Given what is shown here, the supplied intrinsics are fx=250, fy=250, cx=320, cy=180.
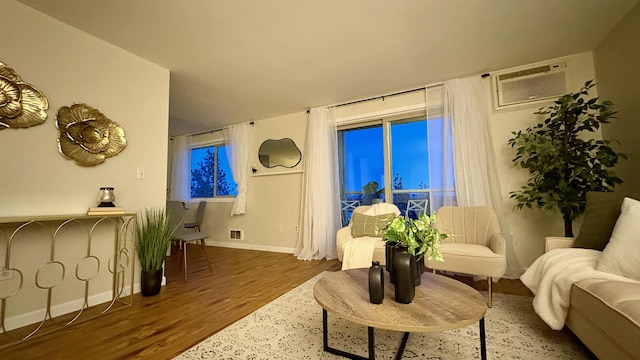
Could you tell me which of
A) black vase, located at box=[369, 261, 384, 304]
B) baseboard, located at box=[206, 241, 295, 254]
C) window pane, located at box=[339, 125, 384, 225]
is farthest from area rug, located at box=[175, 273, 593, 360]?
baseboard, located at box=[206, 241, 295, 254]

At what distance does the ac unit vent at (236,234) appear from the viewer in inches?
184

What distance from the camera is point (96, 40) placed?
7.46 feet

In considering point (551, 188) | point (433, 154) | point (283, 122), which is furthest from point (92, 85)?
point (551, 188)

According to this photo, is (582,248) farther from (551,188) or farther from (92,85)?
(92,85)

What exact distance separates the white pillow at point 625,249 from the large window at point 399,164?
1626 millimetres

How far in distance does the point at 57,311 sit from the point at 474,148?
422cm

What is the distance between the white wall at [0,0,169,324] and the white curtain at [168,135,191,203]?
9.05 feet

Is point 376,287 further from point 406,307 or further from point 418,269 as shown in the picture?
point 418,269

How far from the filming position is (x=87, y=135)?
217cm

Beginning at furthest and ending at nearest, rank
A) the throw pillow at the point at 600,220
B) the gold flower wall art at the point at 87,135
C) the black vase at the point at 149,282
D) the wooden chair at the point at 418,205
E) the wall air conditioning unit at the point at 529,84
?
the wooden chair at the point at 418,205
the wall air conditioning unit at the point at 529,84
the black vase at the point at 149,282
the gold flower wall art at the point at 87,135
the throw pillow at the point at 600,220

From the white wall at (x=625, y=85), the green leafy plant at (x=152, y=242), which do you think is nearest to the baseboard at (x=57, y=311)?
the green leafy plant at (x=152, y=242)

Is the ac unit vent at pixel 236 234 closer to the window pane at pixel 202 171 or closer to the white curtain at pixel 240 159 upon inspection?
the white curtain at pixel 240 159

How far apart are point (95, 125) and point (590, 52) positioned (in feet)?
16.2

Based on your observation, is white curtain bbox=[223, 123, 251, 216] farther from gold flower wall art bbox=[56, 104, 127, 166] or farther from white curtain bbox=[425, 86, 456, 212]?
white curtain bbox=[425, 86, 456, 212]
